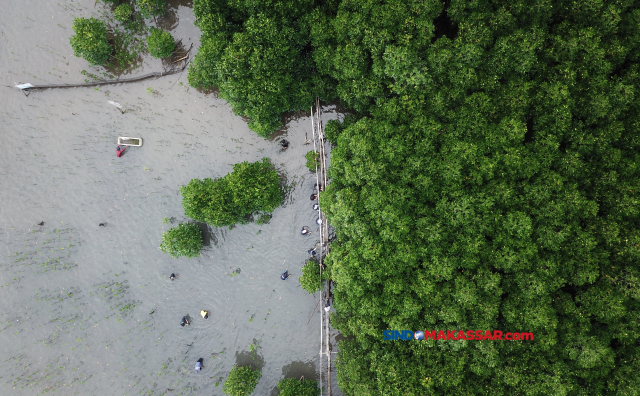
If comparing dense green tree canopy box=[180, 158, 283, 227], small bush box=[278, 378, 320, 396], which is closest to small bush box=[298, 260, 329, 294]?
dense green tree canopy box=[180, 158, 283, 227]

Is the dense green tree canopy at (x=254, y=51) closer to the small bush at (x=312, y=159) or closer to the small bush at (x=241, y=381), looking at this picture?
the small bush at (x=312, y=159)

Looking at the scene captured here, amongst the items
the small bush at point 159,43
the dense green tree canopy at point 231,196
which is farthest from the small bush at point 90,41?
the dense green tree canopy at point 231,196

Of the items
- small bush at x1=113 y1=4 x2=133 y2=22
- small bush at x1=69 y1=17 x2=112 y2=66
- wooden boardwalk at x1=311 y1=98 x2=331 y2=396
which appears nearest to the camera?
small bush at x1=69 y1=17 x2=112 y2=66

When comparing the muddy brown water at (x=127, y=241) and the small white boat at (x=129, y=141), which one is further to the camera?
the small white boat at (x=129, y=141)

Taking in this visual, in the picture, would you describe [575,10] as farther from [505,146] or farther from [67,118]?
[67,118]

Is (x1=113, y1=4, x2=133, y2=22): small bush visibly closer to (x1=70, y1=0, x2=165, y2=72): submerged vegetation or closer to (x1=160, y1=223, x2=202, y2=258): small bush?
(x1=70, y1=0, x2=165, y2=72): submerged vegetation

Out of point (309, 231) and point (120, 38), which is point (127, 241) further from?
point (120, 38)
